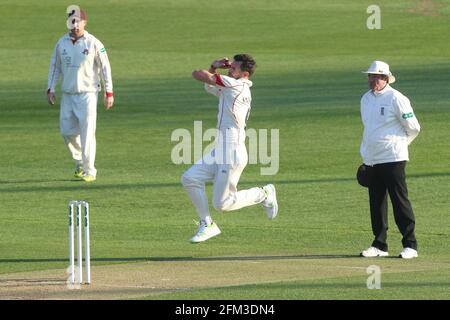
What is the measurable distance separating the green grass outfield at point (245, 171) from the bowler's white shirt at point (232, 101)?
57.7 inches

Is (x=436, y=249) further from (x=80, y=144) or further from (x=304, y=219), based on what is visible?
(x=80, y=144)

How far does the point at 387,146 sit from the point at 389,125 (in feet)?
0.76

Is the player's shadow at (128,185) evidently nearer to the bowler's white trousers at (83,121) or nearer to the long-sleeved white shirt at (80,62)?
the bowler's white trousers at (83,121)

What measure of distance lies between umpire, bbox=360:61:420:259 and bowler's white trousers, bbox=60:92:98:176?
6821 mm

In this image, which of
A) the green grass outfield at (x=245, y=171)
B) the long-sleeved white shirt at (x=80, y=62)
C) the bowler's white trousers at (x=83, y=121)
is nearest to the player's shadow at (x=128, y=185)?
the green grass outfield at (x=245, y=171)

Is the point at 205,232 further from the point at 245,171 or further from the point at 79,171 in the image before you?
the point at 245,171

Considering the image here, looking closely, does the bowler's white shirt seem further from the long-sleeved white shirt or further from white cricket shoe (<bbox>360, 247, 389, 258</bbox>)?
the long-sleeved white shirt

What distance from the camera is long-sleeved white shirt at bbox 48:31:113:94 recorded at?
2225 cm

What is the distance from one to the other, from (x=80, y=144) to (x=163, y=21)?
3232 centimetres

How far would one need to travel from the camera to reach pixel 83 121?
73.2 ft

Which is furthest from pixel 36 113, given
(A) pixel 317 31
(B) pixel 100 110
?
(A) pixel 317 31

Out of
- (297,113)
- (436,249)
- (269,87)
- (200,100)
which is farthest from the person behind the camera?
(269,87)

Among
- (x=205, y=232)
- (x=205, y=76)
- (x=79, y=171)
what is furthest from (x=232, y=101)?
(x=79, y=171)

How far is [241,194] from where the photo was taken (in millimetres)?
17375
